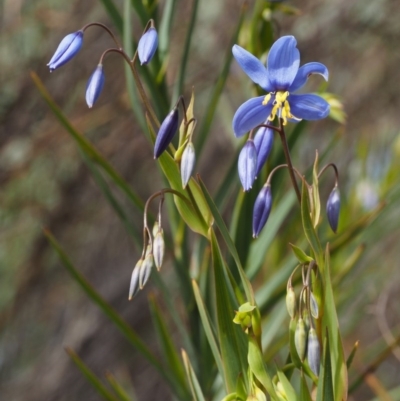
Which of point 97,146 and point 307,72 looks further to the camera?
point 97,146

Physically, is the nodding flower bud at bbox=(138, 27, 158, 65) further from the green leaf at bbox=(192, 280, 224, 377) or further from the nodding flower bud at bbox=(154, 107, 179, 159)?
the green leaf at bbox=(192, 280, 224, 377)

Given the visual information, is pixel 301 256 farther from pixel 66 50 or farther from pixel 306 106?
pixel 66 50

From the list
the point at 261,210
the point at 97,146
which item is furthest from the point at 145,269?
the point at 97,146

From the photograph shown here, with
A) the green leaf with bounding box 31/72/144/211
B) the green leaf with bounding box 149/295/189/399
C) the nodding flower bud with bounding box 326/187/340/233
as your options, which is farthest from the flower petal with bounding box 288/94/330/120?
the green leaf with bounding box 149/295/189/399

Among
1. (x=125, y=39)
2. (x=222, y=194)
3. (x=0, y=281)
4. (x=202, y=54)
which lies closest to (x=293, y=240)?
(x=222, y=194)

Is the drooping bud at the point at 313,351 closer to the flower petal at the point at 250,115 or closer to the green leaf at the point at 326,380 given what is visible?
the green leaf at the point at 326,380

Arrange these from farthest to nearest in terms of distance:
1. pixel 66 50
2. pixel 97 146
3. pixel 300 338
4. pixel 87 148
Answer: pixel 97 146 → pixel 87 148 → pixel 66 50 → pixel 300 338
